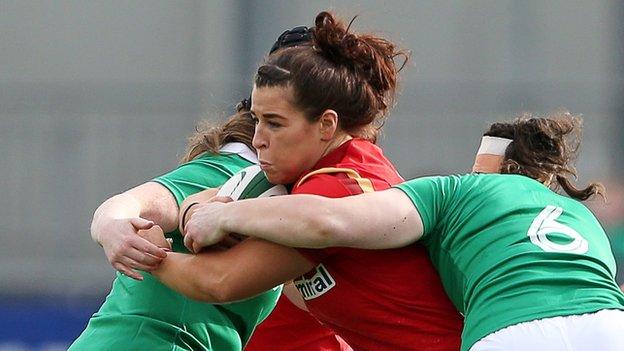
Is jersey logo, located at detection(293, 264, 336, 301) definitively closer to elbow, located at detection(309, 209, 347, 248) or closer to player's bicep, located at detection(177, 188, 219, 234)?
elbow, located at detection(309, 209, 347, 248)

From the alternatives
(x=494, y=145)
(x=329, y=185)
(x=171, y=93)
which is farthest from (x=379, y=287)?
(x=171, y=93)

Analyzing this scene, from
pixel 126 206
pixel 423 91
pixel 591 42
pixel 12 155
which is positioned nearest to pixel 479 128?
pixel 423 91

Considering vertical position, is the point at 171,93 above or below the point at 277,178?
below

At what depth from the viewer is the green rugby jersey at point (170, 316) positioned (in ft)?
10.9

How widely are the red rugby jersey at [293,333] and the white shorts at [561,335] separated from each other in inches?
58.5

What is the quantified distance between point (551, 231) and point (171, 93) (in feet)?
25.7

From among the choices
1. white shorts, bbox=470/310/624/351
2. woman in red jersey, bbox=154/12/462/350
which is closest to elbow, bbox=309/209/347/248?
woman in red jersey, bbox=154/12/462/350

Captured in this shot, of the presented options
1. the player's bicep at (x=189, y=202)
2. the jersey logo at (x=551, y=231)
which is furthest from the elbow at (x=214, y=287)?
the jersey logo at (x=551, y=231)

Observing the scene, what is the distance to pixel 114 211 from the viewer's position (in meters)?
3.28

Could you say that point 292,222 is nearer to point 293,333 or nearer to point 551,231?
point 551,231

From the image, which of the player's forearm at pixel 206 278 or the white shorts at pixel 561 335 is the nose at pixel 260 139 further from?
the white shorts at pixel 561 335

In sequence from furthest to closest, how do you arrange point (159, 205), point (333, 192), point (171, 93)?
point (171, 93)
point (159, 205)
point (333, 192)

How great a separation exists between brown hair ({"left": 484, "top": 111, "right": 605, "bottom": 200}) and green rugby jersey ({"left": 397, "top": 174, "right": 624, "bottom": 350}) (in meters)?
0.44

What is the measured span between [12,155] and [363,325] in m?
7.50
